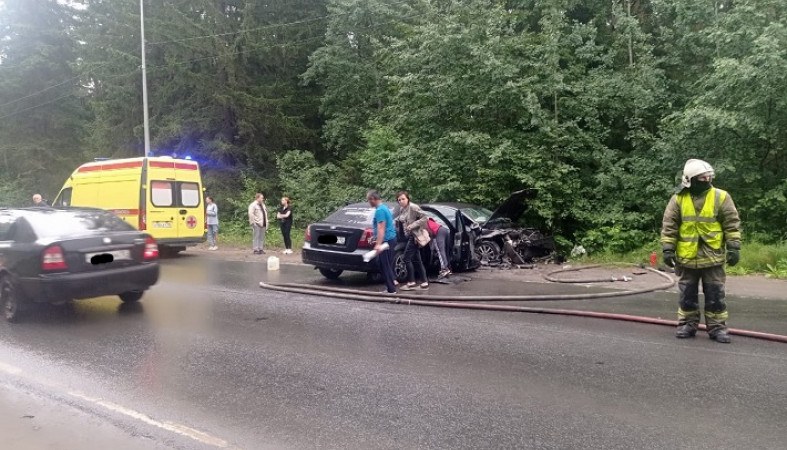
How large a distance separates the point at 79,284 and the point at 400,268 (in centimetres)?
497

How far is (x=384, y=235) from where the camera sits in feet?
28.5

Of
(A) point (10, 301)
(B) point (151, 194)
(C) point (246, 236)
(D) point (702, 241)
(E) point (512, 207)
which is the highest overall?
(B) point (151, 194)

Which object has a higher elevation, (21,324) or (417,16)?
(417,16)

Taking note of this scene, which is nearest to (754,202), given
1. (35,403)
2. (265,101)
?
(35,403)

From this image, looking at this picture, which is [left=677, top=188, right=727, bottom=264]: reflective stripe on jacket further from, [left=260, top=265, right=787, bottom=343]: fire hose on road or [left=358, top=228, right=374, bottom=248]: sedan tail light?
[left=358, top=228, right=374, bottom=248]: sedan tail light

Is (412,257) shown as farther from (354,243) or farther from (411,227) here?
(354,243)

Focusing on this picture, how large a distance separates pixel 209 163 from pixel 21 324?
60.0 feet

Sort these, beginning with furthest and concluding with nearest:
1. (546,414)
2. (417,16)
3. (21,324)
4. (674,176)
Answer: (417,16) < (674,176) < (21,324) < (546,414)

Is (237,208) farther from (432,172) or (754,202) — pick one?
(754,202)

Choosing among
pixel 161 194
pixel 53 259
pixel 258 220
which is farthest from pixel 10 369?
pixel 258 220

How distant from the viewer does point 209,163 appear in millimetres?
24750

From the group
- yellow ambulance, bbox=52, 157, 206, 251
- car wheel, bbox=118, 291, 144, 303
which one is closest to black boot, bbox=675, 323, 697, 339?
car wheel, bbox=118, 291, 144, 303

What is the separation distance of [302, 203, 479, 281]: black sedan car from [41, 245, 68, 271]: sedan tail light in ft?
13.2

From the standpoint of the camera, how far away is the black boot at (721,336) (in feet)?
19.5
